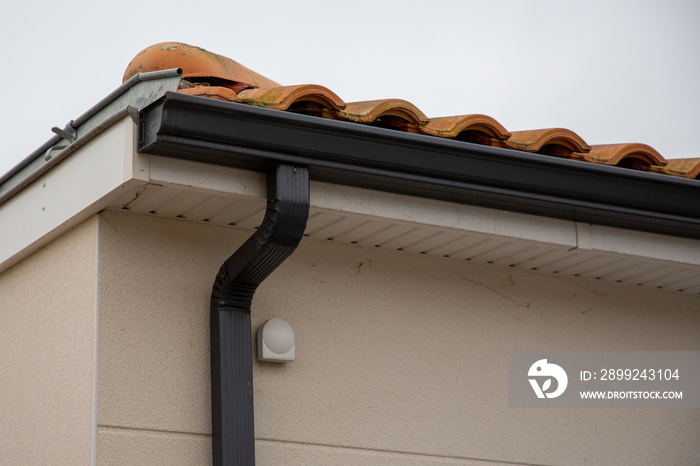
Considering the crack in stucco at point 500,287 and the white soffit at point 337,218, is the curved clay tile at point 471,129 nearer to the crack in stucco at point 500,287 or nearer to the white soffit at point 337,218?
the white soffit at point 337,218

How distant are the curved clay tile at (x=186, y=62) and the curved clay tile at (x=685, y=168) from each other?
6.17ft

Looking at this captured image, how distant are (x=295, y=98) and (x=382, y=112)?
0.35 m

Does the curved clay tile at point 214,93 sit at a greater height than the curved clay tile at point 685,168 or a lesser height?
greater

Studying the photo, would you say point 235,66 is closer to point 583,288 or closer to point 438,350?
point 438,350

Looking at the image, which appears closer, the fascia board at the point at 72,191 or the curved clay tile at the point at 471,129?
the fascia board at the point at 72,191

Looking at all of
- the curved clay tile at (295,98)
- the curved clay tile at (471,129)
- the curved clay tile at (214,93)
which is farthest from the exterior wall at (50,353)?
the curved clay tile at (471,129)

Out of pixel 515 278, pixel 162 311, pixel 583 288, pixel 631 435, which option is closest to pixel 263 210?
pixel 162 311

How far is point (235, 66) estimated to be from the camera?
4355 mm

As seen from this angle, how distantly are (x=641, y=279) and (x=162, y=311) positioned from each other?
2.42m

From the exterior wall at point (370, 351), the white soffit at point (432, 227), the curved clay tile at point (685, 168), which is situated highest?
the curved clay tile at point (685, 168)

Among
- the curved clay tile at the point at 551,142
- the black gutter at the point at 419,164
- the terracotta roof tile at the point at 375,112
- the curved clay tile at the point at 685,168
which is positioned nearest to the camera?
the black gutter at the point at 419,164

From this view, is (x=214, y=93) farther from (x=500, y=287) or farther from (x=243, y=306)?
(x=500, y=287)

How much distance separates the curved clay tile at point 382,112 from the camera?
3396mm

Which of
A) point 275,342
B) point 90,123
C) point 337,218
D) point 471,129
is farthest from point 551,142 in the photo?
point 90,123
